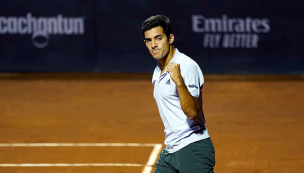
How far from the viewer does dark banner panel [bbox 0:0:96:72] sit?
14.3 metres

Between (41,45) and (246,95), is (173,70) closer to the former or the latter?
(246,95)

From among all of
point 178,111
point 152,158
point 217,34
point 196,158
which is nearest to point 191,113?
point 178,111

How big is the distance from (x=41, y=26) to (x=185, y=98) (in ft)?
39.5

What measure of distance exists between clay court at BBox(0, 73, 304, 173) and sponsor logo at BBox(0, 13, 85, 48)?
49.9 inches

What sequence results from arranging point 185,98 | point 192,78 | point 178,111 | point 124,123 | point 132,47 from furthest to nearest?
1. point 132,47
2. point 124,123
3. point 178,111
4. point 192,78
5. point 185,98

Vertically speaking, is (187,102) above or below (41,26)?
below

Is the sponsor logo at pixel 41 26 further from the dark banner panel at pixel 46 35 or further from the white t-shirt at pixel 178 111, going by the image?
the white t-shirt at pixel 178 111

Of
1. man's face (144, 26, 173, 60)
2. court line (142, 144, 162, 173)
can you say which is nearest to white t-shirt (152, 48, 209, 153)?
man's face (144, 26, 173, 60)

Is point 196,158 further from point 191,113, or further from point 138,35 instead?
point 138,35

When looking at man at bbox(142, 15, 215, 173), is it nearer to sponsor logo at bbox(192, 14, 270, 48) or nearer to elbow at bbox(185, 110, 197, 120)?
elbow at bbox(185, 110, 197, 120)

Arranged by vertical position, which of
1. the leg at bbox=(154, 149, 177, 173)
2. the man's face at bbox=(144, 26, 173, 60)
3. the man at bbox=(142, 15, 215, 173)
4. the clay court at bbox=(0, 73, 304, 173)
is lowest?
the clay court at bbox=(0, 73, 304, 173)

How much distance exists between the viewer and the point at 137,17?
1430cm

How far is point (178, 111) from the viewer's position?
3.35 m

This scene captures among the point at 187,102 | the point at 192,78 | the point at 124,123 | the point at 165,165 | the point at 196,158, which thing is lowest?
the point at 124,123
